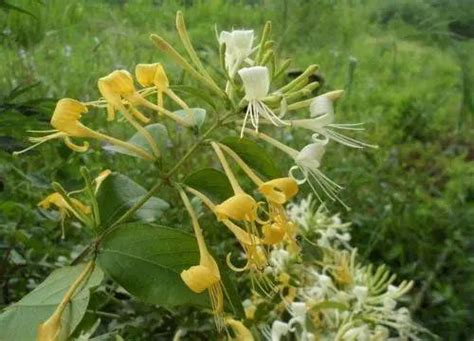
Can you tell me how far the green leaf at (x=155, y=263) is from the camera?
0.52 metres

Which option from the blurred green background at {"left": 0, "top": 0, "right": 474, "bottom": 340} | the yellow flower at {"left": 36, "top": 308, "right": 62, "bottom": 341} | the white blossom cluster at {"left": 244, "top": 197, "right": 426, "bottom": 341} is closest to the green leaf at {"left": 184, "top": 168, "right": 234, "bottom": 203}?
the yellow flower at {"left": 36, "top": 308, "right": 62, "bottom": 341}

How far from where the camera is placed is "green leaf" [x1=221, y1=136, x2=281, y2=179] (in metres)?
0.54

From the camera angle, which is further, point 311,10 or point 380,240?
point 311,10

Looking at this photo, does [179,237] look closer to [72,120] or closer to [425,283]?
[72,120]

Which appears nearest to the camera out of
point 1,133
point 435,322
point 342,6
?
point 1,133

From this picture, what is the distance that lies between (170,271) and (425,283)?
0.87 m

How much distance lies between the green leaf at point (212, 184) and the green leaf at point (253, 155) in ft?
0.06

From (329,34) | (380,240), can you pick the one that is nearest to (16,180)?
(380,240)

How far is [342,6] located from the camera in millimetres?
2232

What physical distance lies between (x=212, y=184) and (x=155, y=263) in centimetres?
6

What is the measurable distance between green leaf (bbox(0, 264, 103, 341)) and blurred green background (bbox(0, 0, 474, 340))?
207 millimetres

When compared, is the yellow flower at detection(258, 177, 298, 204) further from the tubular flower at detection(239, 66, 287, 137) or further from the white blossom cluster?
the white blossom cluster

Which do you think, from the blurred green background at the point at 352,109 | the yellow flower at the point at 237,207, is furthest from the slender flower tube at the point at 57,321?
the blurred green background at the point at 352,109

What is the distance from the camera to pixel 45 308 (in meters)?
0.53
